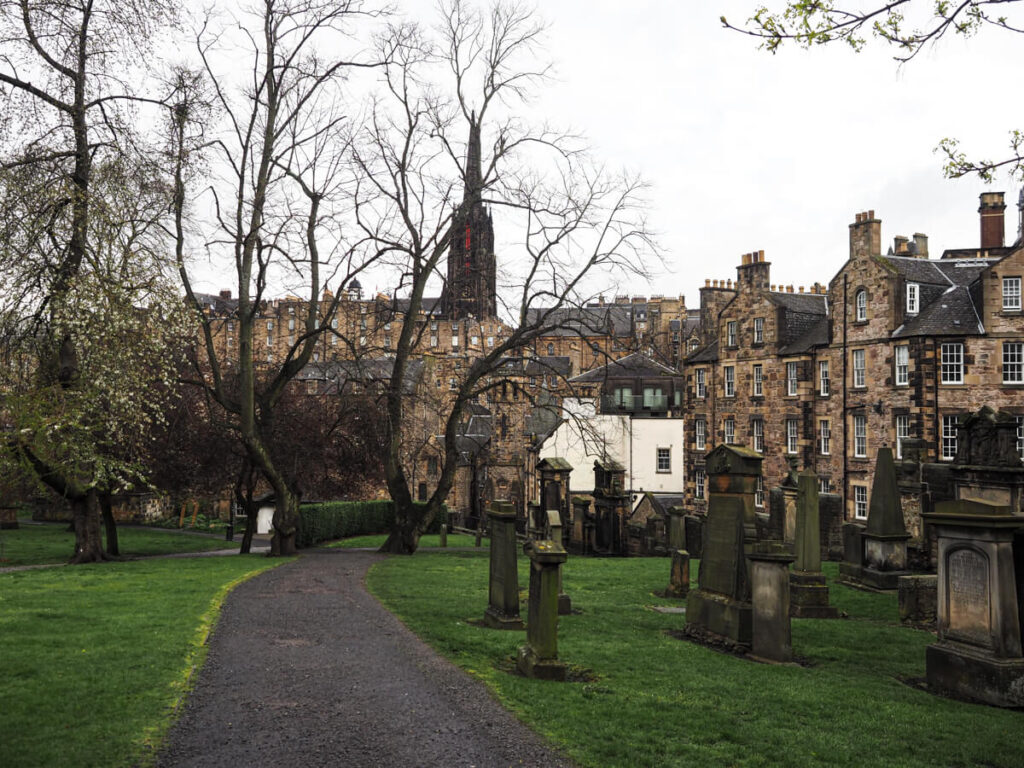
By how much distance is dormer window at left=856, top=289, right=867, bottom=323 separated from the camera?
128ft

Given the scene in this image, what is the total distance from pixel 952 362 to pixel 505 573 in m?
29.3

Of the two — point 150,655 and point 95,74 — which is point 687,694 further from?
point 95,74

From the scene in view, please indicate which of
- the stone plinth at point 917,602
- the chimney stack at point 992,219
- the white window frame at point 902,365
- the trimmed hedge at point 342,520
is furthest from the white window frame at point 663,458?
the stone plinth at point 917,602

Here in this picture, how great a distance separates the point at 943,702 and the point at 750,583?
3.19m

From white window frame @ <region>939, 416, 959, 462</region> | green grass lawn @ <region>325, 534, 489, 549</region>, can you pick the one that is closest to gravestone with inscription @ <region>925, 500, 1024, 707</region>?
green grass lawn @ <region>325, 534, 489, 549</region>

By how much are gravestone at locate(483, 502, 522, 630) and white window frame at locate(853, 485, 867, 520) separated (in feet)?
98.1

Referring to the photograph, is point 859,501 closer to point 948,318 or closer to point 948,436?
point 948,436

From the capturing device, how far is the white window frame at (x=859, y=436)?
38531 mm

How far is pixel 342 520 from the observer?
4194cm

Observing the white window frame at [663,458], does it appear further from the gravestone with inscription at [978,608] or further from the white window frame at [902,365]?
the gravestone with inscription at [978,608]

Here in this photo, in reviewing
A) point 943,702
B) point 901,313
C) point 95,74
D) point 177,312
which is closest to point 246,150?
point 95,74

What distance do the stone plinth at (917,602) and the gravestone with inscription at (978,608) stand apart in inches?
176

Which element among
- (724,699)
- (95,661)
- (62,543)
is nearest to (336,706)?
(95,661)

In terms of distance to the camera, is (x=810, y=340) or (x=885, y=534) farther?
(x=810, y=340)
